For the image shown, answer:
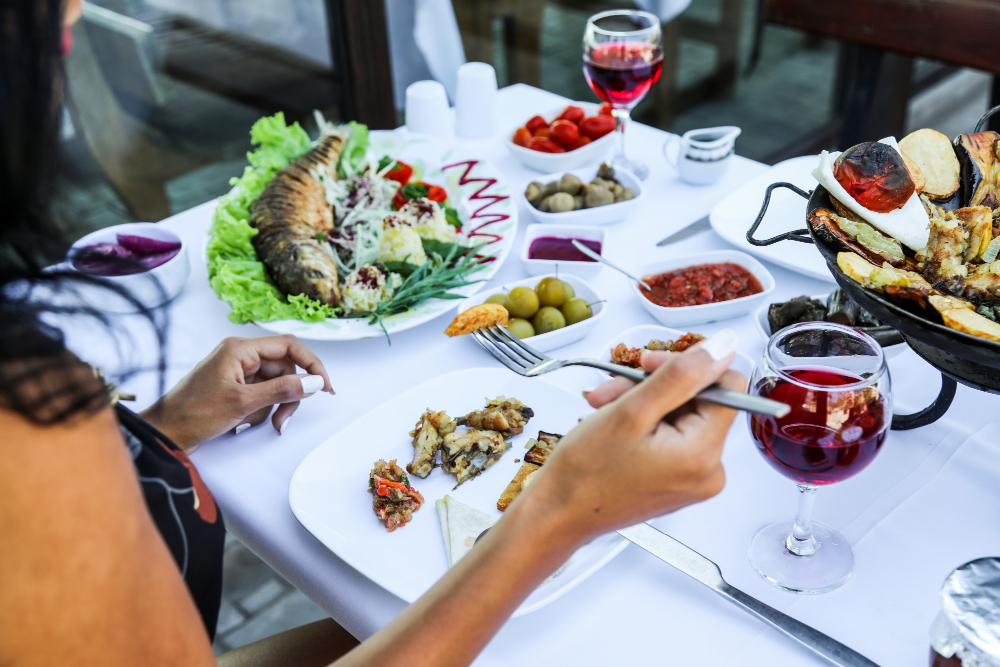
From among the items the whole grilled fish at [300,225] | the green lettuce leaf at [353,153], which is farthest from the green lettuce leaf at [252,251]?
the green lettuce leaf at [353,153]

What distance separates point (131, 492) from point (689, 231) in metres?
1.46

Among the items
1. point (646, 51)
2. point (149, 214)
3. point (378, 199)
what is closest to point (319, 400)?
point (378, 199)

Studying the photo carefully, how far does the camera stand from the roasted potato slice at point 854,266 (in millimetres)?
1047

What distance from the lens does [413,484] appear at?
1.25 metres

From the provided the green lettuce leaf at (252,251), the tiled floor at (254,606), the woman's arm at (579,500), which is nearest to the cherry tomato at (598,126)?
the green lettuce leaf at (252,251)

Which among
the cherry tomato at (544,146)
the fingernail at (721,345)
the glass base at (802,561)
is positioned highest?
the fingernail at (721,345)

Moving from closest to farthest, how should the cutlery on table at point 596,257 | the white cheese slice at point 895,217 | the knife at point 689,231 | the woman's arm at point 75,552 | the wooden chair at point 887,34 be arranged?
the woman's arm at point 75,552 < the white cheese slice at point 895,217 < the cutlery on table at point 596,257 < the knife at point 689,231 < the wooden chair at point 887,34

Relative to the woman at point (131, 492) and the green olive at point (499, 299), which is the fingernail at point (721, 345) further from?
the green olive at point (499, 299)

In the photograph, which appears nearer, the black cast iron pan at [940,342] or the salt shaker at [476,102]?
the black cast iron pan at [940,342]

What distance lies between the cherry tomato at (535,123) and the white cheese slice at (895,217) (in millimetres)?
1261

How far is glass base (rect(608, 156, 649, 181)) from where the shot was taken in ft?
7.21

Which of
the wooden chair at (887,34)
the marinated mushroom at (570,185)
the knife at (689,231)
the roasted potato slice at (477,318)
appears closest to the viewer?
the roasted potato slice at (477,318)

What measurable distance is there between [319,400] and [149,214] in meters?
2.71

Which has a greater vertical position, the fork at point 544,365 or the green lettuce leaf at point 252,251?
the fork at point 544,365
